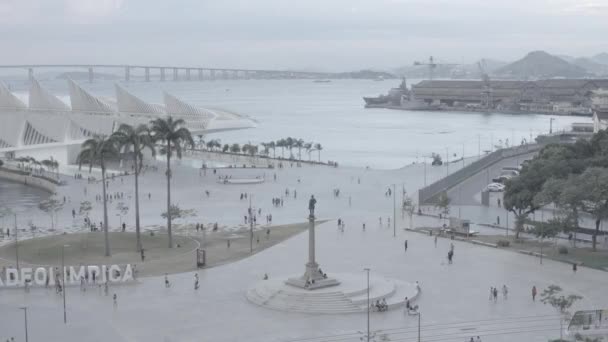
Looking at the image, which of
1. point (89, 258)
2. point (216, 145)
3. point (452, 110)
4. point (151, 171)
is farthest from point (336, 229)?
point (452, 110)

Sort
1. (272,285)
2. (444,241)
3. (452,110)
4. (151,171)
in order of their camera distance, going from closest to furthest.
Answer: (272,285) → (444,241) → (151,171) → (452,110)

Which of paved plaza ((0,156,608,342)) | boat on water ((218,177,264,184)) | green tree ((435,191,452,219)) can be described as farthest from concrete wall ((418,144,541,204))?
boat on water ((218,177,264,184))

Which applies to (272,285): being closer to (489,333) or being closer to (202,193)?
(489,333)

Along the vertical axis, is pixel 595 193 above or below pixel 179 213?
above

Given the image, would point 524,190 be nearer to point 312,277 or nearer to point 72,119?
point 312,277

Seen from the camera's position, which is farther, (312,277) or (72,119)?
(72,119)

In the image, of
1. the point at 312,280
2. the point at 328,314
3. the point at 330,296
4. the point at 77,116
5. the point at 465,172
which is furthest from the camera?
the point at 77,116

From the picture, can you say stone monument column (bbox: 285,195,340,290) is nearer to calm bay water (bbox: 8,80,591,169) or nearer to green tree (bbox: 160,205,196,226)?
green tree (bbox: 160,205,196,226)

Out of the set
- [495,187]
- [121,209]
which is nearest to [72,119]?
[121,209]
